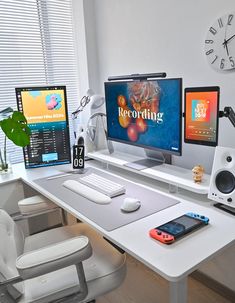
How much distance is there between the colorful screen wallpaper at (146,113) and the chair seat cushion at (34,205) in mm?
623

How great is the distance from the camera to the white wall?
1.48 meters

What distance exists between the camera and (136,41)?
76.7 inches

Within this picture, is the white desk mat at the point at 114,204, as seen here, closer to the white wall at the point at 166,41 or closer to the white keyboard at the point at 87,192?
the white keyboard at the point at 87,192

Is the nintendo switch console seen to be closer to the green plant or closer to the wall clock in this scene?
the wall clock

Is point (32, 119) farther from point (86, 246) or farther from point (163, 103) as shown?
point (86, 246)

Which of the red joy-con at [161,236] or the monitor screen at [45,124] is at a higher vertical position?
the monitor screen at [45,124]

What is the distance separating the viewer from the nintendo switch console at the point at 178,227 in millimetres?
980

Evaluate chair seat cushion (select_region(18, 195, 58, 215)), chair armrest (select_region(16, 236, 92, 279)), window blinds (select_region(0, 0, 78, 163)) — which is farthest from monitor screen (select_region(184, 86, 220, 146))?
window blinds (select_region(0, 0, 78, 163))

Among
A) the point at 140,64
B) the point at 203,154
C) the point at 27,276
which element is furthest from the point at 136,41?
the point at 27,276

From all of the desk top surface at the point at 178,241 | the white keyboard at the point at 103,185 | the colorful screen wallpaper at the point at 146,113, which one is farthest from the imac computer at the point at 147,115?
the desk top surface at the point at 178,241

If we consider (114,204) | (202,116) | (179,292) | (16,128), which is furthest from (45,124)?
(179,292)

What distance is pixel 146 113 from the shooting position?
1580 mm

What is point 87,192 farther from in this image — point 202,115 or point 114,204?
point 202,115

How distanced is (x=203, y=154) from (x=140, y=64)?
79cm
